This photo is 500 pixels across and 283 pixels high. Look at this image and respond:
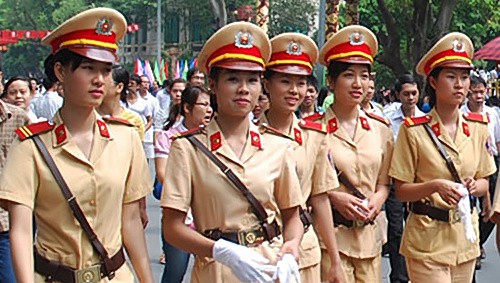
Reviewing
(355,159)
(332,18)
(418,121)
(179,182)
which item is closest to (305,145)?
(355,159)

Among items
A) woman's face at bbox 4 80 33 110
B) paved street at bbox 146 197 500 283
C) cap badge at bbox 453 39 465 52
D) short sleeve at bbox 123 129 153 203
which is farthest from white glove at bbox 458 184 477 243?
woman's face at bbox 4 80 33 110

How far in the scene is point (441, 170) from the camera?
5629 millimetres

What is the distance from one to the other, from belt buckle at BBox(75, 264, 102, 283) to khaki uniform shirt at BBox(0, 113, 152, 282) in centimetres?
2

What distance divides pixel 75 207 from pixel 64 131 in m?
0.33

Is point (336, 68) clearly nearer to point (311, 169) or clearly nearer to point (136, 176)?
point (311, 169)

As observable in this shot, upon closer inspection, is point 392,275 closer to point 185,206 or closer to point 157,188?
point 157,188

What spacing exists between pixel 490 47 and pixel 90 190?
19676 millimetres

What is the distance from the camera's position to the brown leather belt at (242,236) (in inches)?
165

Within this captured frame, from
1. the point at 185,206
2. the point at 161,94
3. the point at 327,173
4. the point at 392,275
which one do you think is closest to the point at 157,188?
the point at 392,275

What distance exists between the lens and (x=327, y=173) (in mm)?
5457

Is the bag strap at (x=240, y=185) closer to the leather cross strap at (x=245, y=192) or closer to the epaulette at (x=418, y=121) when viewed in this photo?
the leather cross strap at (x=245, y=192)

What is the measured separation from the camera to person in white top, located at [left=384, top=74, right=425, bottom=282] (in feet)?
26.7

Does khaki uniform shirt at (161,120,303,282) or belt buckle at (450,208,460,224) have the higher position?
khaki uniform shirt at (161,120,303,282)

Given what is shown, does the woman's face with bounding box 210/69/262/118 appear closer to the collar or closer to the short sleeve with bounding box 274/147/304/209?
the short sleeve with bounding box 274/147/304/209
